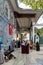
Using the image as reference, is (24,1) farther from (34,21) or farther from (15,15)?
(34,21)

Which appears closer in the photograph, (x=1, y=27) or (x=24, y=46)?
(x=1, y=27)

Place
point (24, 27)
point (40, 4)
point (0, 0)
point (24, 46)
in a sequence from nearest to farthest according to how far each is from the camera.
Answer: point (40, 4) → point (0, 0) → point (24, 46) → point (24, 27)

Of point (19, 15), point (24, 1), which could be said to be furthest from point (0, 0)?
point (19, 15)

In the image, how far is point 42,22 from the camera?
29969 millimetres

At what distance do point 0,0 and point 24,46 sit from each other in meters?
6.93

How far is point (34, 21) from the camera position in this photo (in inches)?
1146

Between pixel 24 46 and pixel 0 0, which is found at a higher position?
pixel 0 0

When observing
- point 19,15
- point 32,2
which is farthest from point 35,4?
point 19,15

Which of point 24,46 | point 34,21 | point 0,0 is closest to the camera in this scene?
point 0,0

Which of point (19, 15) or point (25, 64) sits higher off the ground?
point (19, 15)

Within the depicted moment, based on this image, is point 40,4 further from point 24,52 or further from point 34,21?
point 34,21

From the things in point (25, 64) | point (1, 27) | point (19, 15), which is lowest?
point (25, 64)

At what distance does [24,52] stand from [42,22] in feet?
38.7

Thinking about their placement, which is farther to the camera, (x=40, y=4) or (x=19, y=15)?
(x=19, y=15)
